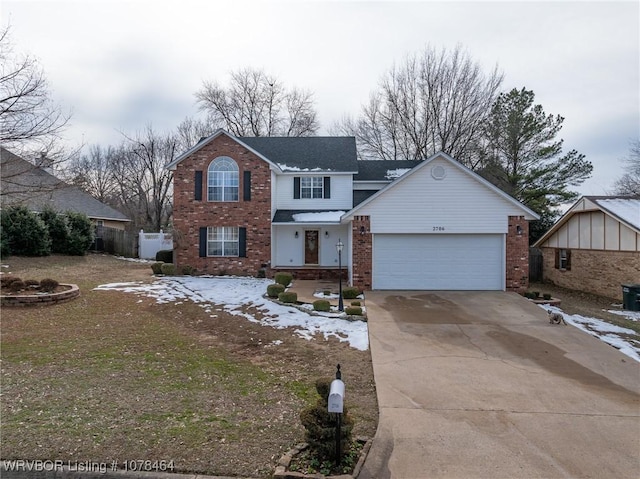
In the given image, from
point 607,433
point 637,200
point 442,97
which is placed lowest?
point 607,433

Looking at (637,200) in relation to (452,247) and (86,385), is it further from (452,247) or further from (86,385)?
(86,385)

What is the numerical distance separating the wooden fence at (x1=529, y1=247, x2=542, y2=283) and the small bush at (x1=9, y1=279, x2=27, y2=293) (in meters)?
22.3

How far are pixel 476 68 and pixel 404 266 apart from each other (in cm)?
1908

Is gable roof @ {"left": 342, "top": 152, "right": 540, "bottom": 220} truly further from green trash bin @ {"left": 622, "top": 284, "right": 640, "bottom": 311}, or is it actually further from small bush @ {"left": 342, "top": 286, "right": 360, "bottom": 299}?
green trash bin @ {"left": 622, "top": 284, "right": 640, "bottom": 311}

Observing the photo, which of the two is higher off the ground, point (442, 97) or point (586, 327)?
point (442, 97)

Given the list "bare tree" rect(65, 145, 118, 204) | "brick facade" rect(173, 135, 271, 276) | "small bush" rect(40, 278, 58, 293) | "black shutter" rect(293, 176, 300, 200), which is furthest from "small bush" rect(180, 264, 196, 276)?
"bare tree" rect(65, 145, 118, 204)

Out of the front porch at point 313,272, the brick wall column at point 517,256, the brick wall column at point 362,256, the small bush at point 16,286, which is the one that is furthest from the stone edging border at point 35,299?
the brick wall column at point 517,256

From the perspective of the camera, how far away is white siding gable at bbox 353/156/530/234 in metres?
13.5

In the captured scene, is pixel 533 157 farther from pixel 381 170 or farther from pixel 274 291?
pixel 274 291

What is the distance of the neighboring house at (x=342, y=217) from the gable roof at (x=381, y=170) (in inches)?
2.2

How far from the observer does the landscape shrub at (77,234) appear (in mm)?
21922

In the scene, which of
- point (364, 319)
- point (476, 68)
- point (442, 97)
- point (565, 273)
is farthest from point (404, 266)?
point (476, 68)

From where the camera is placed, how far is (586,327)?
966cm

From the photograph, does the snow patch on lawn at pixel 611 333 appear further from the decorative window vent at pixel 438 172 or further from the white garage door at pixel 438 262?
the decorative window vent at pixel 438 172
